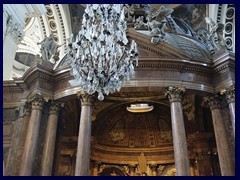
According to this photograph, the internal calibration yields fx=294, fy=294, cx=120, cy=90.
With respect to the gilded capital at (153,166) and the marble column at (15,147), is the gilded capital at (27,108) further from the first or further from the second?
the gilded capital at (153,166)

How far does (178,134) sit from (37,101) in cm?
387

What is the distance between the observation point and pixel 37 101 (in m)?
8.07

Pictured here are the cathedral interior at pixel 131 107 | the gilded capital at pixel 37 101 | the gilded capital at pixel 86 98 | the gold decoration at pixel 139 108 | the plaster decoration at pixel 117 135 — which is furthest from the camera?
the plaster decoration at pixel 117 135

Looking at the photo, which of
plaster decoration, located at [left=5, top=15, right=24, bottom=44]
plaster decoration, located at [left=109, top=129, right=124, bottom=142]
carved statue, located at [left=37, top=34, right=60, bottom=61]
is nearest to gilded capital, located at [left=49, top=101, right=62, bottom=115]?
carved statue, located at [left=37, top=34, right=60, bottom=61]

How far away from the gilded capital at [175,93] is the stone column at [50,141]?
3172 mm

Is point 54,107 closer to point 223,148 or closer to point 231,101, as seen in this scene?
point 223,148

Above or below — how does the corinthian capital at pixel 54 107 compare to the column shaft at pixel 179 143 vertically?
above

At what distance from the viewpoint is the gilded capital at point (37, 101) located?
26.3ft

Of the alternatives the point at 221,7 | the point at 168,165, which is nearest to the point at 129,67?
the point at 168,165

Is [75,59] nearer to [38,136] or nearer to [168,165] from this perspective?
[38,136]

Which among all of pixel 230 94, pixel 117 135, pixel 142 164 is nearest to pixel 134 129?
pixel 117 135

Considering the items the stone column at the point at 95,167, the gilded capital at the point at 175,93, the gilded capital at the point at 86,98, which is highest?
the gilded capital at the point at 175,93

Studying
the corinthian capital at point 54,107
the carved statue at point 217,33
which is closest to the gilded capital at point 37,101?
the corinthian capital at point 54,107

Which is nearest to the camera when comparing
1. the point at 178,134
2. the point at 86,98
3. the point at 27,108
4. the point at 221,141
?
the point at 178,134
